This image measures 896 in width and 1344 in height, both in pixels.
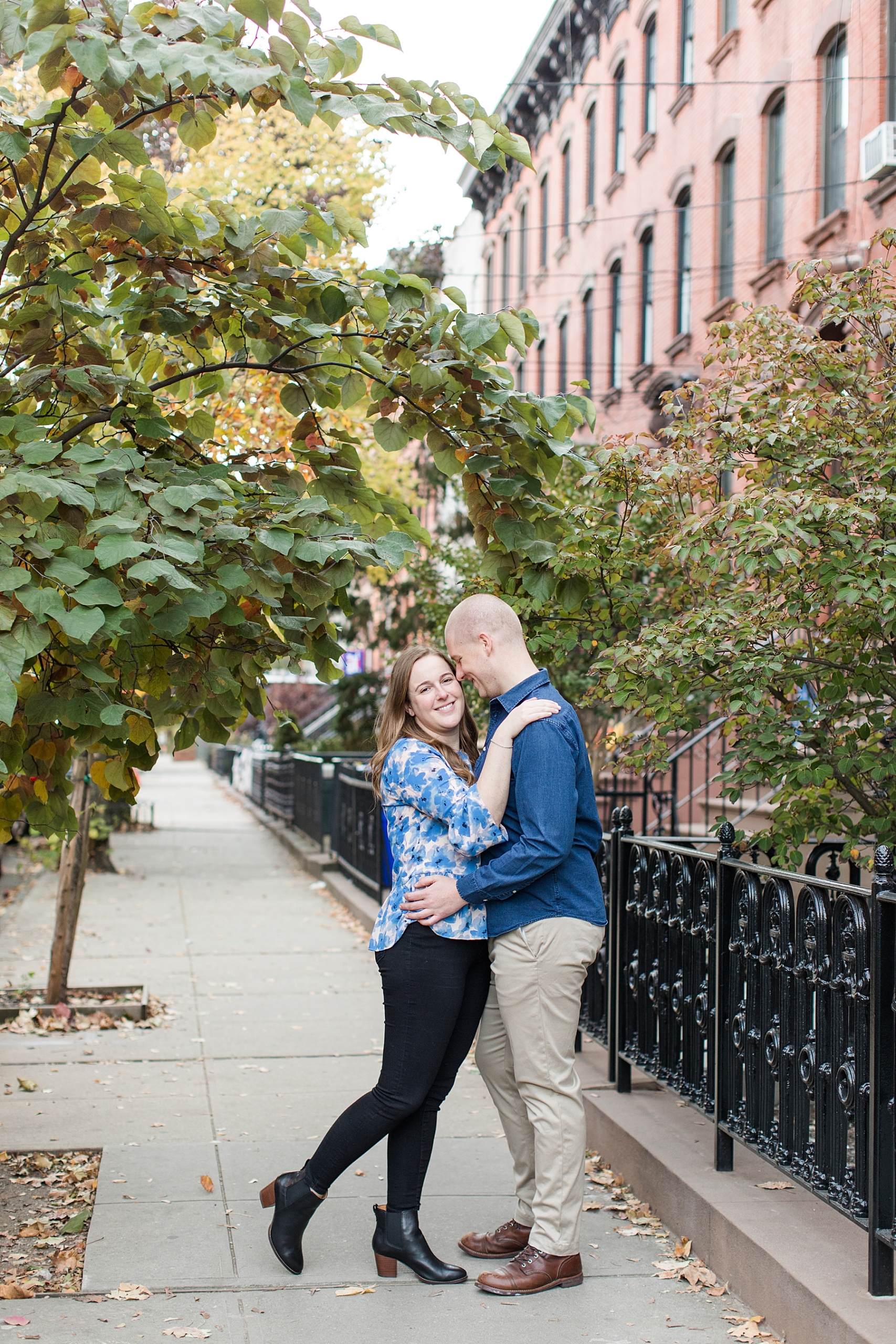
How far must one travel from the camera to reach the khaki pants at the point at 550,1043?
3904 millimetres

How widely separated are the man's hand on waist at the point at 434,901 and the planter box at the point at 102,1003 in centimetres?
459

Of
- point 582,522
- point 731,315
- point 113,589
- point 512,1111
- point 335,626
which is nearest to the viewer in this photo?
point 113,589

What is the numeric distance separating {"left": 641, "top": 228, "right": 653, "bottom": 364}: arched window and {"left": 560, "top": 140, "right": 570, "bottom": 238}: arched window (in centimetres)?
494

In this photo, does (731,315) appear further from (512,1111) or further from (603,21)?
(512,1111)

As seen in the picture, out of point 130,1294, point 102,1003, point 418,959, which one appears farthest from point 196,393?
point 102,1003

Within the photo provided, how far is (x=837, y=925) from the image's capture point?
3637mm

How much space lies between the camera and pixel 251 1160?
5.35m

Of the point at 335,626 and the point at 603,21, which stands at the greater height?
the point at 603,21

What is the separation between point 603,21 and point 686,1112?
21.6 metres

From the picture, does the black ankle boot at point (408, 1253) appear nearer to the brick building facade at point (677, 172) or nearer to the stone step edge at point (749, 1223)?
the stone step edge at point (749, 1223)

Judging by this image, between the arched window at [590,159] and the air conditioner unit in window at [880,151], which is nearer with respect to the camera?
the air conditioner unit in window at [880,151]

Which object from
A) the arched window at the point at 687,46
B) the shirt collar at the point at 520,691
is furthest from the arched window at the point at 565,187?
the shirt collar at the point at 520,691

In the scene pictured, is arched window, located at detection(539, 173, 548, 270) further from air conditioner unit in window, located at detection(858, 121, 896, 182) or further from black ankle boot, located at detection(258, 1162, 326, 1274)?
black ankle boot, located at detection(258, 1162, 326, 1274)

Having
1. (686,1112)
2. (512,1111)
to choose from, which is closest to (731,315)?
(686,1112)
